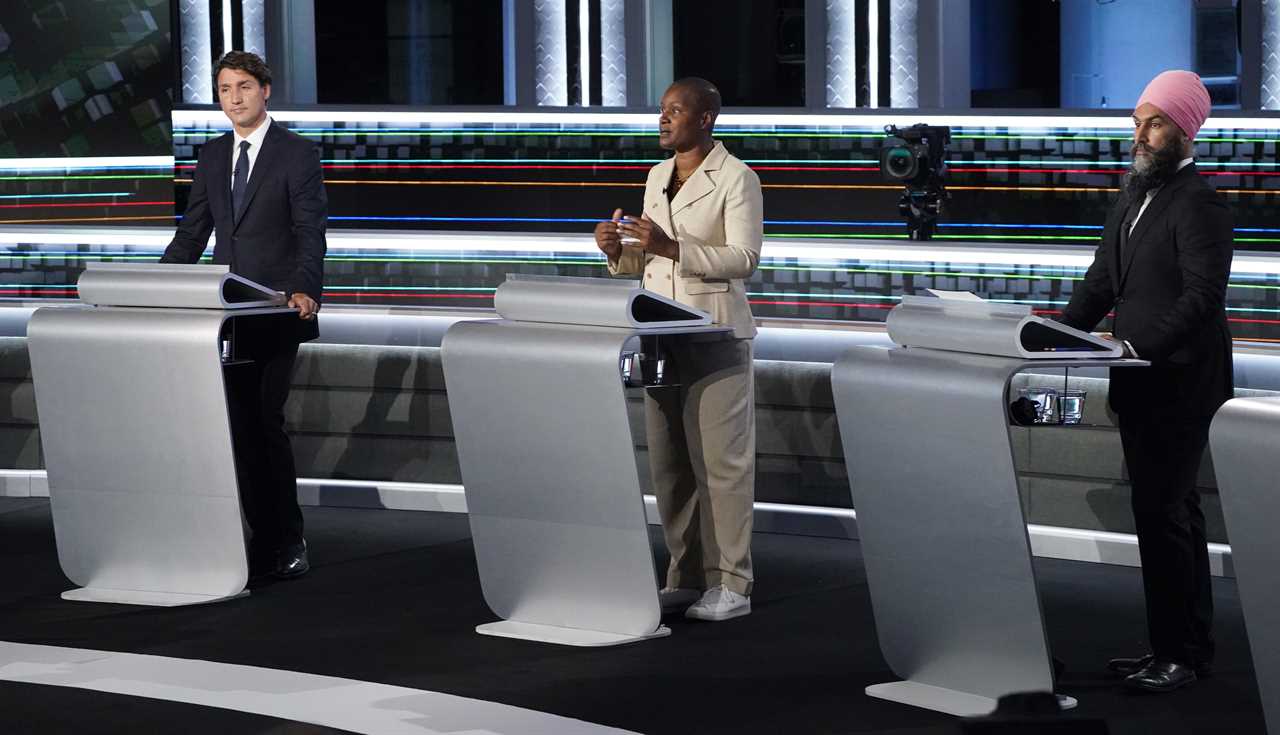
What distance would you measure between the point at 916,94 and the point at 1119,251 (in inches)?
158

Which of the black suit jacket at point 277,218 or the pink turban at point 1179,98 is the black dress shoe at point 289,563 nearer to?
the black suit jacket at point 277,218

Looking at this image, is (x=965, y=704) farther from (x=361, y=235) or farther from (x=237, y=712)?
(x=361, y=235)

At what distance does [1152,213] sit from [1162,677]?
3.22 ft

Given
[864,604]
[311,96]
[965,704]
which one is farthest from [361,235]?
[965,704]

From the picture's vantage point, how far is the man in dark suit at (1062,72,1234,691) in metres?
3.66

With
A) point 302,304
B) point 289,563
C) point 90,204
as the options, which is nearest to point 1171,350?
point 302,304

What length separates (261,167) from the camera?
196 inches

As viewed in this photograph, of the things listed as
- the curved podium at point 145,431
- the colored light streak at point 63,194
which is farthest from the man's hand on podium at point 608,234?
the colored light streak at point 63,194

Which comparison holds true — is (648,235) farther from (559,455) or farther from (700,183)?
(559,455)

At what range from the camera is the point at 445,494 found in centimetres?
624

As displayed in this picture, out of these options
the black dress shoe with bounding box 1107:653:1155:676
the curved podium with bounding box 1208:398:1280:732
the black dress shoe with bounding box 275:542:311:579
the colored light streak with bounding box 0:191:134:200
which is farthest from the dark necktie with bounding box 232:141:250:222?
the curved podium with bounding box 1208:398:1280:732

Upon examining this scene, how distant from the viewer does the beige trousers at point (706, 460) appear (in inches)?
175

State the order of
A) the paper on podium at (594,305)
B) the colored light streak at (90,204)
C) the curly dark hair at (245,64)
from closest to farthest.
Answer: the paper on podium at (594,305)
the curly dark hair at (245,64)
the colored light streak at (90,204)

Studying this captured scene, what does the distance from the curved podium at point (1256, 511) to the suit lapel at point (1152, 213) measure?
930 mm
